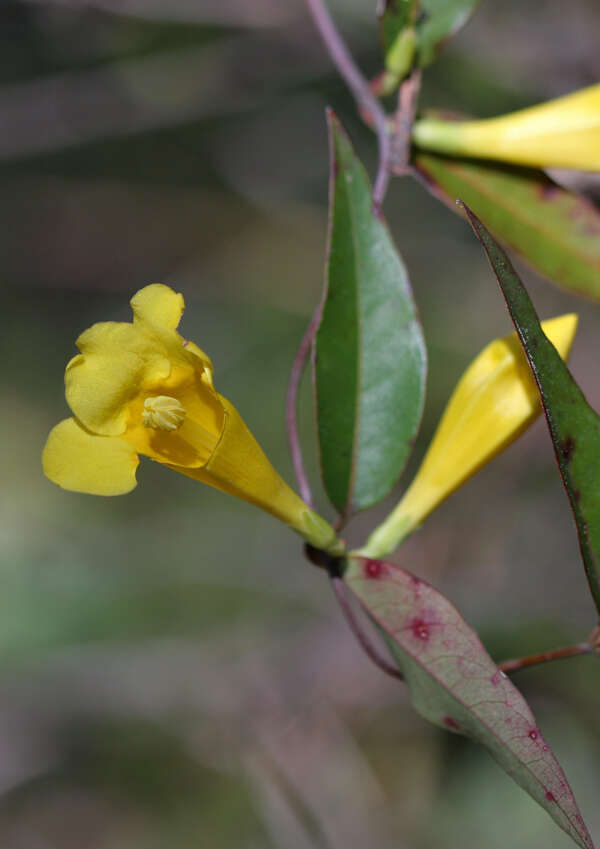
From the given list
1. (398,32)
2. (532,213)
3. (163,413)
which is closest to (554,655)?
(163,413)

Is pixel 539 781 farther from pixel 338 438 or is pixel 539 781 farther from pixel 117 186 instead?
pixel 117 186

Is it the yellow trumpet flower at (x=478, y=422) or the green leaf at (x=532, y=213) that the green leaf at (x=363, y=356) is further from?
the green leaf at (x=532, y=213)

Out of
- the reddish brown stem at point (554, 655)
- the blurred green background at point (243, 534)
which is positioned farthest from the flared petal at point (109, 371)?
the blurred green background at point (243, 534)

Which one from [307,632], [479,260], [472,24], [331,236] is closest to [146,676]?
[307,632]

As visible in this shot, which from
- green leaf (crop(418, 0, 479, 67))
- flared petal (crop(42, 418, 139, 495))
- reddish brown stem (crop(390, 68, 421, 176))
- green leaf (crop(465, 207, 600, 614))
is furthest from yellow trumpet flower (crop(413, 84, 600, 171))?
flared petal (crop(42, 418, 139, 495))

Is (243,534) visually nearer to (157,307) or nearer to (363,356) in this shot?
(363,356)

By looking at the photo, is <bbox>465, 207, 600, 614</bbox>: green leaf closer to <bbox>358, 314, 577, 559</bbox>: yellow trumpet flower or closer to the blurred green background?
<bbox>358, 314, 577, 559</bbox>: yellow trumpet flower
